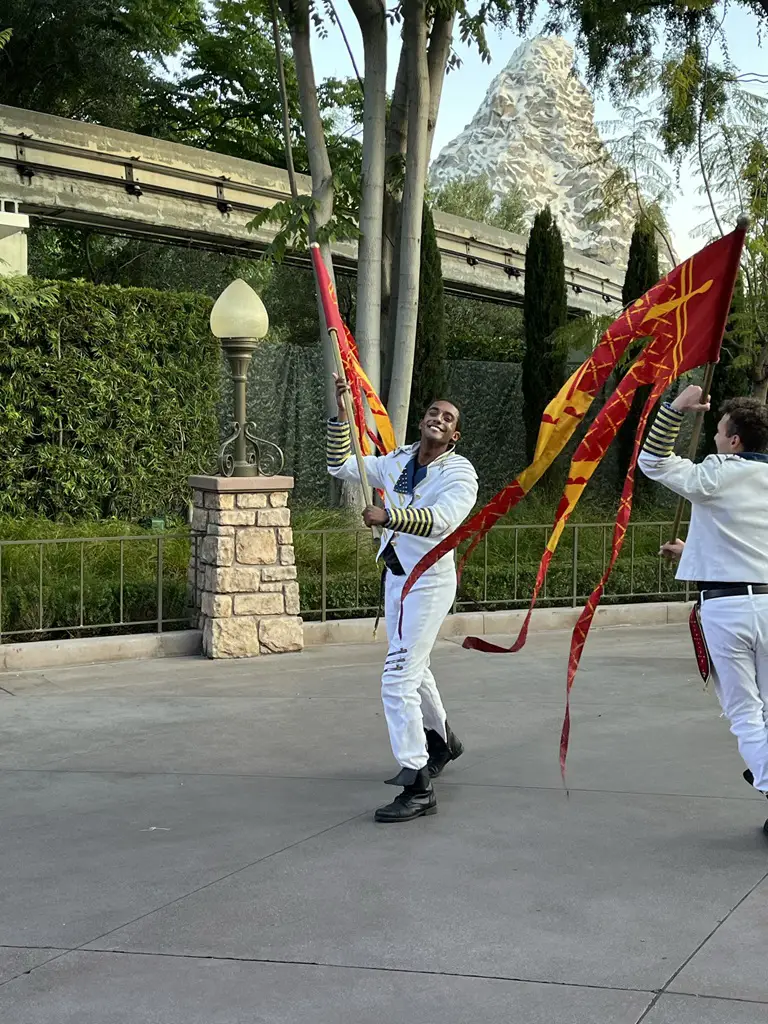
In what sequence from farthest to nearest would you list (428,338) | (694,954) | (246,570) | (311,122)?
(428,338), (311,122), (246,570), (694,954)

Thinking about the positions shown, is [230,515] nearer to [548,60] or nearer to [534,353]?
[534,353]

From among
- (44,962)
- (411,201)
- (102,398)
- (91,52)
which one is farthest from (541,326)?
(44,962)

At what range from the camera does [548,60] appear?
456 ft

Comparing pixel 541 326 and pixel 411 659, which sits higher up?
pixel 541 326

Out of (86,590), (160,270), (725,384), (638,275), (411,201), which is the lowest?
(86,590)

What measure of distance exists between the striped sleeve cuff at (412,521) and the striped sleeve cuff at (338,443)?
83 cm

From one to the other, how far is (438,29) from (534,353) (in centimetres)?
671

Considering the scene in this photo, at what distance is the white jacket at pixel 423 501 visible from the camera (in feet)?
19.7

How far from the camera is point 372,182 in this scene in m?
14.6

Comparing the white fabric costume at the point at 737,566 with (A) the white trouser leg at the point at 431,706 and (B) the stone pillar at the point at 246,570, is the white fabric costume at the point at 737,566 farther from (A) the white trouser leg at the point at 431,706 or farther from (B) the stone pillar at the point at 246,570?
(B) the stone pillar at the point at 246,570

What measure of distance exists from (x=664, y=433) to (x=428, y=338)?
1404cm

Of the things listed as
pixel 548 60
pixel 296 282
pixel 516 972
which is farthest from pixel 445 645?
pixel 548 60

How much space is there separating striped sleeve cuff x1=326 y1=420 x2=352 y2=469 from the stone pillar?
393 centimetres

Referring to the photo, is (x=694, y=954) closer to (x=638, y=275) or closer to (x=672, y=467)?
(x=672, y=467)
